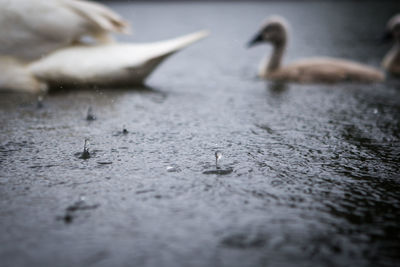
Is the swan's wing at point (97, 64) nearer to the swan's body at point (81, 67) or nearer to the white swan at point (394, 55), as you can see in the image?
the swan's body at point (81, 67)

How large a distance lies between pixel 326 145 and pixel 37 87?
8.62ft

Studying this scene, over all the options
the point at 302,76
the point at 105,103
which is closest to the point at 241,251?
the point at 105,103

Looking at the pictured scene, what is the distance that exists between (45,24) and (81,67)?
18.0 inches

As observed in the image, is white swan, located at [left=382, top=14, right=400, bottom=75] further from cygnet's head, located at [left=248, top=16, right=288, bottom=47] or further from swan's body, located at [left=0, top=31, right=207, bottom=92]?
swan's body, located at [left=0, top=31, right=207, bottom=92]

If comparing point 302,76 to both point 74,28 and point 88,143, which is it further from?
point 88,143

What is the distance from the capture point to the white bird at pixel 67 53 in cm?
342

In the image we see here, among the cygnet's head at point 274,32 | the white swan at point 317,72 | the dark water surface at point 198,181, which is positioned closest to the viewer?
the dark water surface at point 198,181

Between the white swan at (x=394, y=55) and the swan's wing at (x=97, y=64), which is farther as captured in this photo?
the white swan at (x=394, y=55)

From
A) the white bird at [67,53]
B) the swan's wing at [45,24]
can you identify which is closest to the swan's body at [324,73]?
the white bird at [67,53]

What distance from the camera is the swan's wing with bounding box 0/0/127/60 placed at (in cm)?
331

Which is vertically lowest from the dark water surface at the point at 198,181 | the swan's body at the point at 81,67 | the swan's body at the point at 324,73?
Answer: the dark water surface at the point at 198,181

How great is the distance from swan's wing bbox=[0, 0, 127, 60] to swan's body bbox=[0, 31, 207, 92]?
4.8 inches

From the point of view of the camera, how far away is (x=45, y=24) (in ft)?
11.2

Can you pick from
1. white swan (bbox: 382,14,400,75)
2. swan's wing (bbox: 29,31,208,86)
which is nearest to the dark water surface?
swan's wing (bbox: 29,31,208,86)
